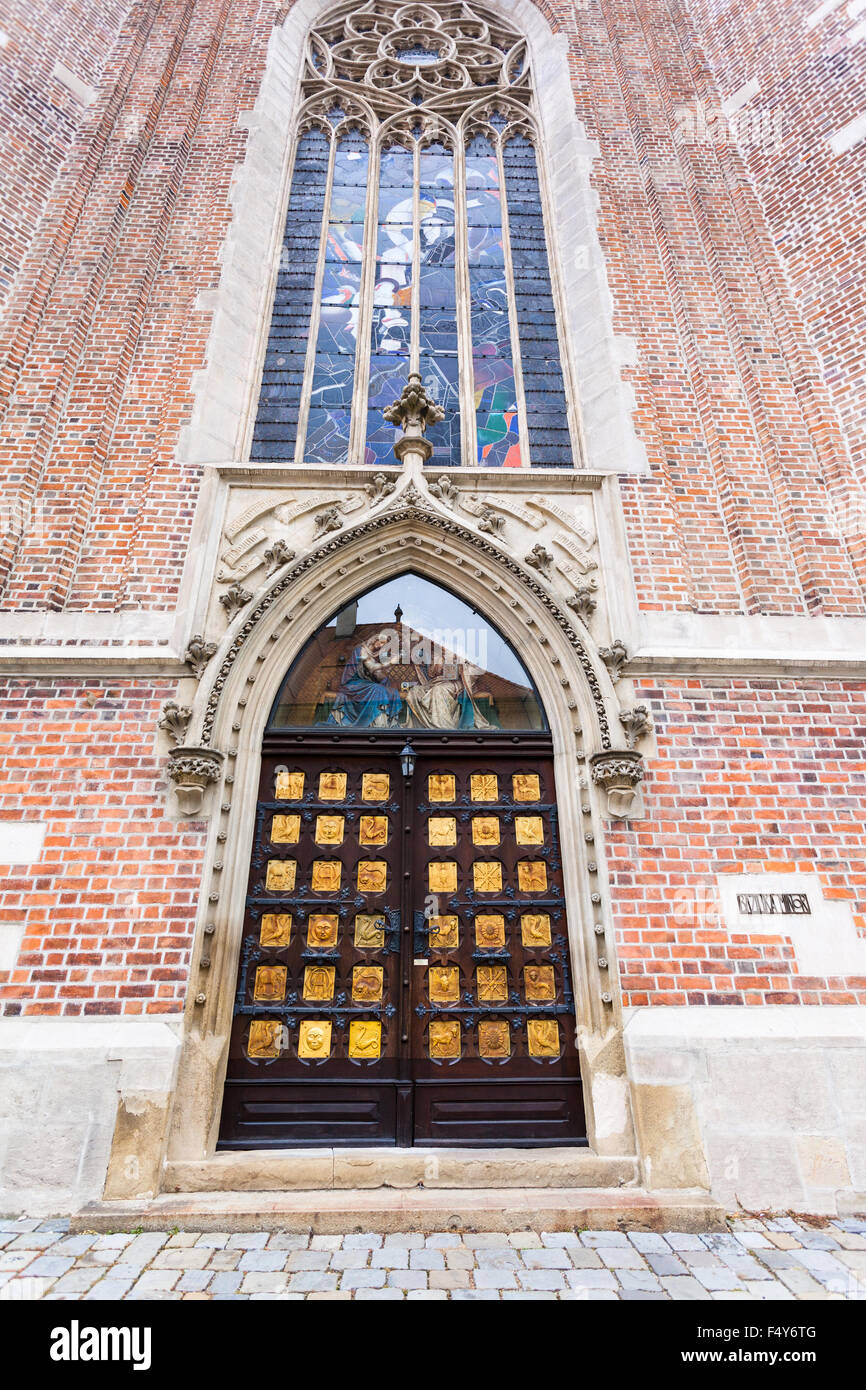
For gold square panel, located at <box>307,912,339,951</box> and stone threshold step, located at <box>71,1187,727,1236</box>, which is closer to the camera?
stone threshold step, located at <box>71,1187,727,1236</box>

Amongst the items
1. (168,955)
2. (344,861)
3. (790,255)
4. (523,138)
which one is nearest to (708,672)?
(344,861)

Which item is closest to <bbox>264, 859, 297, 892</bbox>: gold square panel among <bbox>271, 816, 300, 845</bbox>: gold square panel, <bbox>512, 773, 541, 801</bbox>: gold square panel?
<bbox>271, 816, 300, 845</bbox>: gold square panel

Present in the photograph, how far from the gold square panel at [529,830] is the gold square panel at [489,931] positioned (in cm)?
54

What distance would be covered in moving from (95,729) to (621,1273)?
421cm

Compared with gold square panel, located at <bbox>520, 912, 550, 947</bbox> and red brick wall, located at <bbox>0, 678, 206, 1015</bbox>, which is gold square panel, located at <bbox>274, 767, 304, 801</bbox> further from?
gold square panel, located at <bbox>520, 912, 550, 947</bbox>

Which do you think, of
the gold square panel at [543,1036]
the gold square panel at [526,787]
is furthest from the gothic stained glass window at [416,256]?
the gold square panel at [543,1036]

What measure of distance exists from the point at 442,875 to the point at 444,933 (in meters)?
0.38

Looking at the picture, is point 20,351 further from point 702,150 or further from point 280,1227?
point 702,150

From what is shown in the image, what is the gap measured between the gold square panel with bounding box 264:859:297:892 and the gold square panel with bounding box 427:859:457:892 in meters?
0.91

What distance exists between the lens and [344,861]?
5.22m

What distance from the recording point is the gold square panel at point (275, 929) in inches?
196

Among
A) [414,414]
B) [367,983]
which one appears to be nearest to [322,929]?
[367,983]

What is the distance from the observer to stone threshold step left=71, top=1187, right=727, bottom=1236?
3691 millimetres

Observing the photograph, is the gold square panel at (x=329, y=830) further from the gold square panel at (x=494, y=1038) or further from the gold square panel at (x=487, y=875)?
the gold square panel at (x=494, y=1038)
